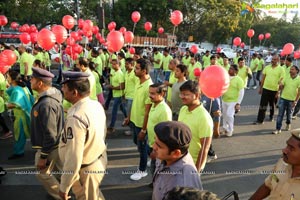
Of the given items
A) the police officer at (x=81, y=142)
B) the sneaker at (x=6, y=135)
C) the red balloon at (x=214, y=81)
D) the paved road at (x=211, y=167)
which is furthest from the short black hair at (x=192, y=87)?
the sneaker at (x=6, y=135)

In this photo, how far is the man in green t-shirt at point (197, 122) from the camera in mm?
3230

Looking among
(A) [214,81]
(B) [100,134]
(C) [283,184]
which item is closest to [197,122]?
(A) [214,81]

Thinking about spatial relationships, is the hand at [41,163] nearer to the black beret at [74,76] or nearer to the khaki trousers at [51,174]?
the khaki trousers at [51,174]

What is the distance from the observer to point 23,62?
991 centimetres

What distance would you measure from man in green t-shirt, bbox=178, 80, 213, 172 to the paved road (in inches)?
55.4

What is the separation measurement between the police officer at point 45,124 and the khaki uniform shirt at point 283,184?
225cm

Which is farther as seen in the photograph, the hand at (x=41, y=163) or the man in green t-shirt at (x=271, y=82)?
the man in green t-shirt at (x=271, y=82)

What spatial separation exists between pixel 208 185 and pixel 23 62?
769cm

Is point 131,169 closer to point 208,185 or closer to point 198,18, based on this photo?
point 208,185

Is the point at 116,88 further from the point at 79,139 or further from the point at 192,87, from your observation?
the point at 79,139

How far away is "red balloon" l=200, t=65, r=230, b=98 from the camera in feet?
11.0

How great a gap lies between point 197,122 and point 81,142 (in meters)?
1.25

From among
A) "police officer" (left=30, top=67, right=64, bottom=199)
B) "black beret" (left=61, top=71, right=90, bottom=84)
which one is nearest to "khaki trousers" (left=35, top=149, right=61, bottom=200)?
"police officer" (left=30, top=67, right=64, bottom=199)

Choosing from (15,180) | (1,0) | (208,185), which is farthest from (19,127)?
(1,0)
